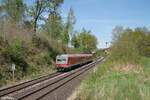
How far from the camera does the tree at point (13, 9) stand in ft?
168

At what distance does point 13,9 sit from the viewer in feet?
176

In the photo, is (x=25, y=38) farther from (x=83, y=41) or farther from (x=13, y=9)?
(x=83, y=41)

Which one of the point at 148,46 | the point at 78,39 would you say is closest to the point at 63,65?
the point at 148,46

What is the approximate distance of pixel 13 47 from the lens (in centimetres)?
3206

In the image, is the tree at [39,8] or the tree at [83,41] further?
the tree at [83,41]

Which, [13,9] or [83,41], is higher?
[13,9]

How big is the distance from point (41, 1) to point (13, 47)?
17.8 meters

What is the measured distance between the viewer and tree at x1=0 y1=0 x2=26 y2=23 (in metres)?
51.3

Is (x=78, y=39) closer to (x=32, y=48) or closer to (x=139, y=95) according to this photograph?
(x=32, y=48)

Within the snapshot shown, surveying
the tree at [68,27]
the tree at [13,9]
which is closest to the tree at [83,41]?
the tree at [68,27]

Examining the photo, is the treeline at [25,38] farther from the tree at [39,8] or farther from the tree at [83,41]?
the tree at [83,41]

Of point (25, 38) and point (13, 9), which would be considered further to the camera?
point (13, 9)

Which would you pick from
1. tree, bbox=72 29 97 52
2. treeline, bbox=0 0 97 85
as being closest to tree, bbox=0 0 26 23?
treeline, bbox=0 0 97 85

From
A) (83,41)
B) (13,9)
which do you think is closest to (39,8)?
(13,9)
